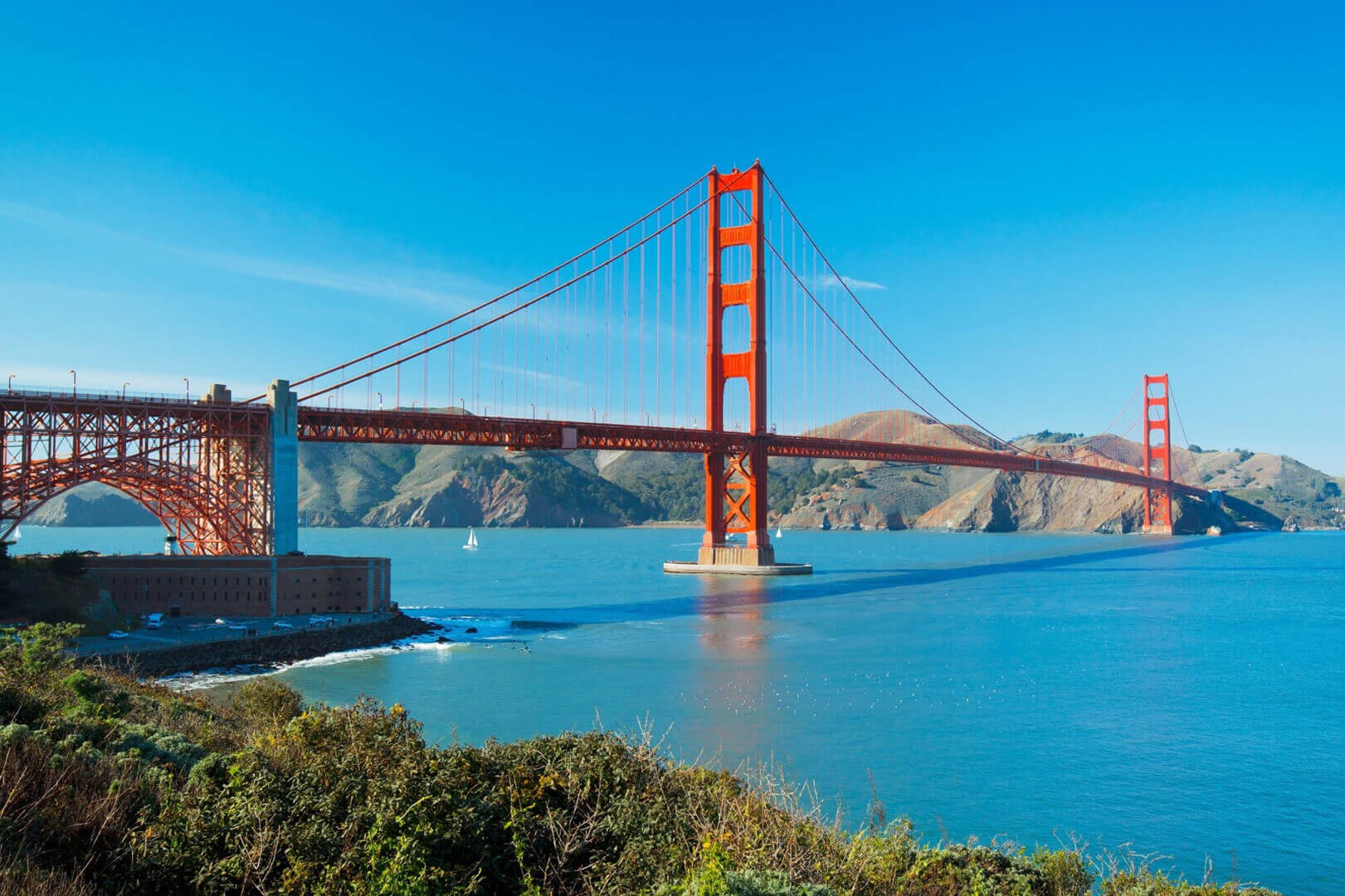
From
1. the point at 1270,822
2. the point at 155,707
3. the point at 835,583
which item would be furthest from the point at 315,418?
the point at 1270,822

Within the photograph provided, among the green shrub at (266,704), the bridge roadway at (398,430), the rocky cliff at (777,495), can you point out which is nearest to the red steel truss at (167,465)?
the bridge roadway at (398,430)

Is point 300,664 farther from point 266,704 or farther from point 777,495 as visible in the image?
point 777,495

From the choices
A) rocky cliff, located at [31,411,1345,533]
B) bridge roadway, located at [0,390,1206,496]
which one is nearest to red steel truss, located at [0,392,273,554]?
bridge roadway, located at [0,390,1206,496]

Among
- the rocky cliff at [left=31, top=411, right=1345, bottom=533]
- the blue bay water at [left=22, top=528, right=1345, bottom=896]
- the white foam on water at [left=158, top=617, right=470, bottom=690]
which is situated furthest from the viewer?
the rocky cliff at [left=31, top=411, right=1345, bottom=533]

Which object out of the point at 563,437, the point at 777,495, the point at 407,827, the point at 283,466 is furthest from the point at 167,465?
the point at 777,495

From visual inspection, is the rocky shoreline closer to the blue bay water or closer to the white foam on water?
the white foam on water

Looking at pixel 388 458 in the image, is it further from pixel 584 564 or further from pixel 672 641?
pixel 672 641
